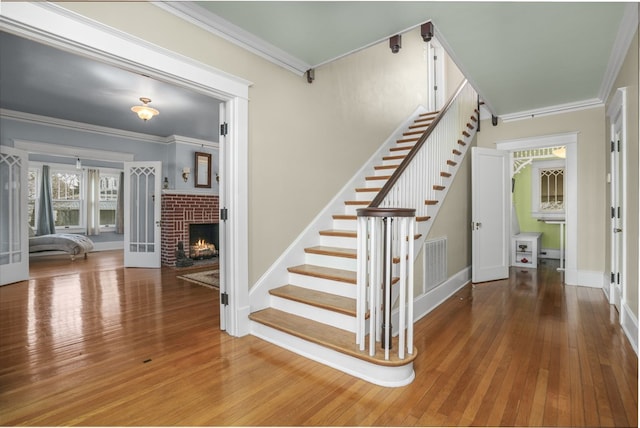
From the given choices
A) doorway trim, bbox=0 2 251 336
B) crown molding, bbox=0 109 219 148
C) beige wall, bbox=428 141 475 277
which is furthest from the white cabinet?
crown molding, bbox=0 109 219 148

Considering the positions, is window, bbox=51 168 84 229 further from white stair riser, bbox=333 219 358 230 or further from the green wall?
the green wall

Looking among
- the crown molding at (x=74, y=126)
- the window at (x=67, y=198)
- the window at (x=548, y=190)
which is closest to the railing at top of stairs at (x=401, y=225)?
the window at (x=548, y=190)

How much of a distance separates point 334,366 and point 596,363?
176 cm

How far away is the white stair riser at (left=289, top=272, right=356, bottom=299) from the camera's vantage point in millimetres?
2617

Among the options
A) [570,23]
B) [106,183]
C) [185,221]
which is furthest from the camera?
[106,183]

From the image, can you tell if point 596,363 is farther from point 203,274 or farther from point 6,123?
point 6,123

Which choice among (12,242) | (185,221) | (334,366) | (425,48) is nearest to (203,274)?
(185,221)

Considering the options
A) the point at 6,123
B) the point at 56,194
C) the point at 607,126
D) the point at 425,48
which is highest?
the point at 425,48

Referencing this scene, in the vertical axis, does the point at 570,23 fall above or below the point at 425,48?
below

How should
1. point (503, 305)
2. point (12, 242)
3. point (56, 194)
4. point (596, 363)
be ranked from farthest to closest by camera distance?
point (56, 194)
point (12, 242)
point (503, 305)
point (596, 363)

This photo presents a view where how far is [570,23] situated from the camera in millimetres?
2480

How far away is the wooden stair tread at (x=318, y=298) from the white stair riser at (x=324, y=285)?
0.13 feet

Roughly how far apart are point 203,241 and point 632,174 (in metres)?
6.49

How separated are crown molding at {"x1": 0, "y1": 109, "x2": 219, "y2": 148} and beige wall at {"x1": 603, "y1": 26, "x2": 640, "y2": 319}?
6.73 meters
